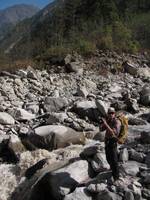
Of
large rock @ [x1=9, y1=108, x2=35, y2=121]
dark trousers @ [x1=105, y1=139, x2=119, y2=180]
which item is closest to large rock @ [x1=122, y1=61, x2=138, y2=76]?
large rock @ [x1=9, y1=108, x2=35, y2=121]

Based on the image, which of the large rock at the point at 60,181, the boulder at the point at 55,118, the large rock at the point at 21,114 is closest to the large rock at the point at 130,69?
the large rock at the point at 21,114

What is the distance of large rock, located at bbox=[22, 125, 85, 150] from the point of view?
1514 cm

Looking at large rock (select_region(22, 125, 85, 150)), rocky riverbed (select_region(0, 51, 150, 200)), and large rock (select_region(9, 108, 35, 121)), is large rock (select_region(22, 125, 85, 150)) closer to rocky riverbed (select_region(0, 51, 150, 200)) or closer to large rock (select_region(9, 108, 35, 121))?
rocky riverbed (select_region(0, 51, 150, 200))

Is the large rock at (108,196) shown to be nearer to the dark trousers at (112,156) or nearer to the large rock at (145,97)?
the dark trousers at (112,156)

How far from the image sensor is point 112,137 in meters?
11.0

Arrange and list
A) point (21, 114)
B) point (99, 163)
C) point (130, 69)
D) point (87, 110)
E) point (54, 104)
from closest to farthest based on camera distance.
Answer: point (99, 163) < point (21, 114) < point (87, 110) < point (54, 104) < point (130, 69)

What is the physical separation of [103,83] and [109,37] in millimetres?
6145

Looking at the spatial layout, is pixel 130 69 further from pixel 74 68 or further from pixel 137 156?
pixel 137 156

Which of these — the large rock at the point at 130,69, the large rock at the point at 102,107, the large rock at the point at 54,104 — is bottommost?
the large rock at the point at 130,69

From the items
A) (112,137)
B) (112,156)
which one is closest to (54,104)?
(112,156)

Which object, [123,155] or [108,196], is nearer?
[108,196]

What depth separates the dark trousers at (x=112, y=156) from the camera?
1113 centimetres

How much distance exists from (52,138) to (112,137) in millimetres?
4464

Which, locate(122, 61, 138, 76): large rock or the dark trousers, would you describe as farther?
locate(122, 61, 138, 76): large rock
